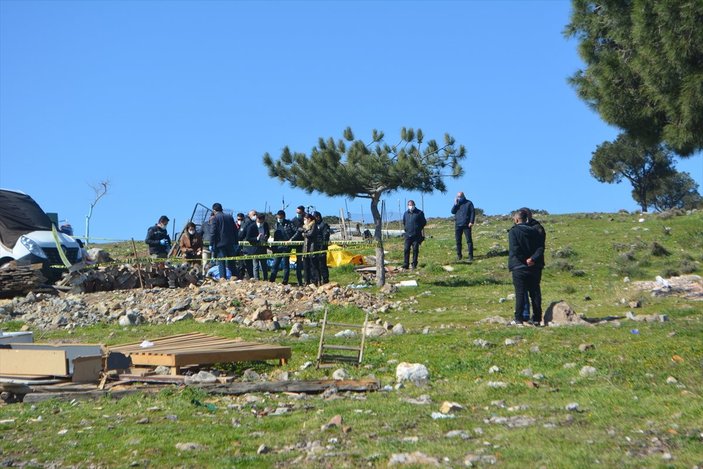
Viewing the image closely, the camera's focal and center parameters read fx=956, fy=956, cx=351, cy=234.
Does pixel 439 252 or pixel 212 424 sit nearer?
pixel 212 424

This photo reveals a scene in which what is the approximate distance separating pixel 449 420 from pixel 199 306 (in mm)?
11275

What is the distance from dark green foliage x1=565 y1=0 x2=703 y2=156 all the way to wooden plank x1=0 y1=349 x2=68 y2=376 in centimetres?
Answer: 965

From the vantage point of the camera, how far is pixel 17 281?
24234 mm

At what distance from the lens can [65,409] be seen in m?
10.0

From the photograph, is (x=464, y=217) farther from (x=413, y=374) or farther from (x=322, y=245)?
(x=413, y=374)

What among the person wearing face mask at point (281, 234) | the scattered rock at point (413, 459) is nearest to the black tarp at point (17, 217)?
the person wearing face mask at point (281, 234)

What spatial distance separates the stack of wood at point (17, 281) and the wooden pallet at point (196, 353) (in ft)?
40.0

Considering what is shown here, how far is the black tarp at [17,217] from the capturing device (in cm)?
2584

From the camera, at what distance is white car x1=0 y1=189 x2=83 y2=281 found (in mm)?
25406

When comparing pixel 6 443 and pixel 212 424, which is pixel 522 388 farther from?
pixel 6 443

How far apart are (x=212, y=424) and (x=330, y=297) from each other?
10626 mm

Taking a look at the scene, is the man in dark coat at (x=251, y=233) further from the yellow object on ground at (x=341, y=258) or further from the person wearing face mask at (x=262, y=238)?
the yellow object on ground at (x=341, y=258)

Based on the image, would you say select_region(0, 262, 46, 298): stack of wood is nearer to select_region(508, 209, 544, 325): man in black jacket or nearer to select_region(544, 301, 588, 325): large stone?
select_region(508, 209, 544, 325): man in black jacket

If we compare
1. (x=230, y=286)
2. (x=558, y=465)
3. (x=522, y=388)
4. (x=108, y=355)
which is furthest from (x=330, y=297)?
(x=558, y=465)
